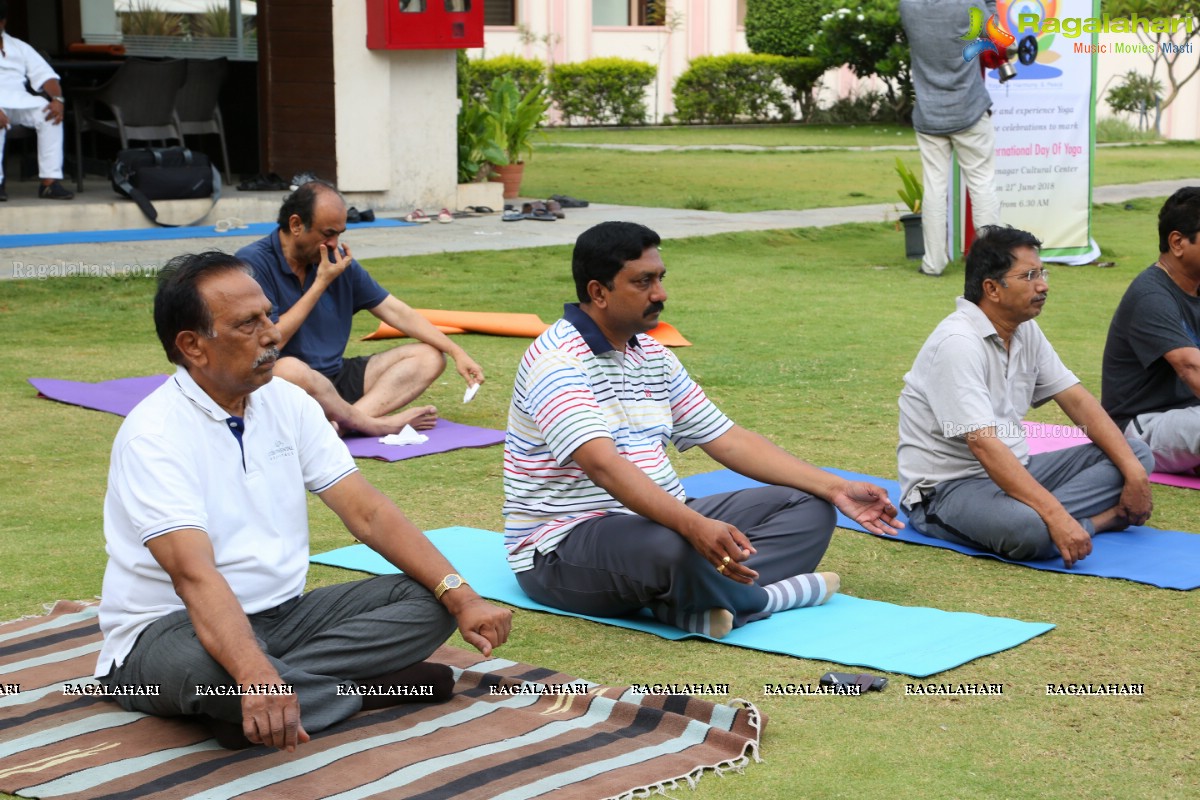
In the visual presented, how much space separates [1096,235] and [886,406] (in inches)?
294

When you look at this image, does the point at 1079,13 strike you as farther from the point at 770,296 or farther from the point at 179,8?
the point at 179,8

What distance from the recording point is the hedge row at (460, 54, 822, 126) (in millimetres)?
28578

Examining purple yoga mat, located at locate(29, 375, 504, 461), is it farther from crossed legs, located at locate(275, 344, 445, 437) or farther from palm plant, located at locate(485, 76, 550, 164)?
palm plant, located at locate(485, 76, 550, 164)

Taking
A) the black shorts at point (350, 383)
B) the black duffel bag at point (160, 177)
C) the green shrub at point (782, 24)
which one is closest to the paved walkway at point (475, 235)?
the black duffel bag at point (160, 177)

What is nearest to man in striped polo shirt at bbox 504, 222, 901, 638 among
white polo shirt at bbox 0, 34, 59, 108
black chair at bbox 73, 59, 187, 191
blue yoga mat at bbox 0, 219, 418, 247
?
blue yoga mat at bbox 0, 219, 418, 247

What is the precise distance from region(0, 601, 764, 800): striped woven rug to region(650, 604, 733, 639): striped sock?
19.9 inches

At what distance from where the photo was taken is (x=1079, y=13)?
10.8 meters

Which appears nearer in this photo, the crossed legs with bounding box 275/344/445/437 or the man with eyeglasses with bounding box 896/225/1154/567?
the man with eyeglasses with bounding box 896/225/1154/567

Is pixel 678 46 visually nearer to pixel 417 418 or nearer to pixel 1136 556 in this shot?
pixel 417 418

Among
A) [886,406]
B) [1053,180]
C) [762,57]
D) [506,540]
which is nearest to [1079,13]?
[1053,180]

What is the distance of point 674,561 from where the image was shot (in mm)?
3727

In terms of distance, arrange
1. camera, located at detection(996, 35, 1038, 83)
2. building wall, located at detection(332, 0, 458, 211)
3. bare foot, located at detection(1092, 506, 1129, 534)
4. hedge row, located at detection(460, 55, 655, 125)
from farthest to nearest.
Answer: hedge row, located at detection(460, 55, 655, 125) < building wall, located at detection(332, 0, 458, 211) < camera, located at detection(996, 35, 1038, 83) < bare foot, located at detection(1092, 506, 1129, 534)

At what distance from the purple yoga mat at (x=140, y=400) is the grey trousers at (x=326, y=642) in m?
2.30

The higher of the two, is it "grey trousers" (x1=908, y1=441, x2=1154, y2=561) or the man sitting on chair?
the man sitting on chair
